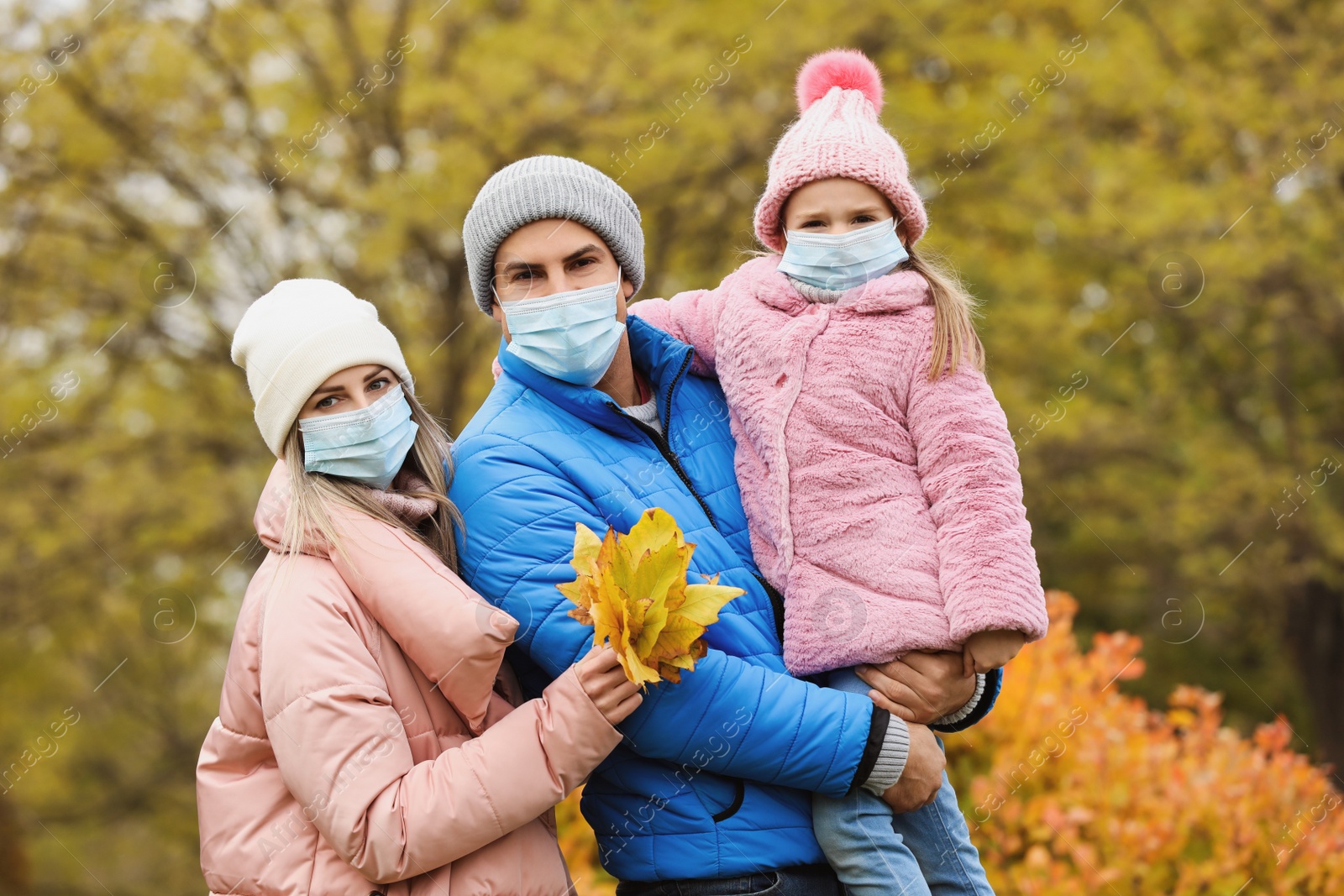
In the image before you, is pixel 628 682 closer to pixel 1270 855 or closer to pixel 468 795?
pixel 468 795

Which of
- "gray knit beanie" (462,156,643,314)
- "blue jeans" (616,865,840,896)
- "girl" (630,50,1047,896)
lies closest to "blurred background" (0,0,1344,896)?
"gray knit beanie" (462,156,643,314)

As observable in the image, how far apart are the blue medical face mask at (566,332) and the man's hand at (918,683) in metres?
0.93

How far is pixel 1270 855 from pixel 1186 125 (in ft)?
28.5

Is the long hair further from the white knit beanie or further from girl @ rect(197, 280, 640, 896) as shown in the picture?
the white knit beanie

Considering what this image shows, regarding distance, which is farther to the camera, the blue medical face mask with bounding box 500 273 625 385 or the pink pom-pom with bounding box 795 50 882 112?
the pink pom-pom with bounding box 795 50 882 112

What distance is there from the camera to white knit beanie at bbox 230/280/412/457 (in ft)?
8.41

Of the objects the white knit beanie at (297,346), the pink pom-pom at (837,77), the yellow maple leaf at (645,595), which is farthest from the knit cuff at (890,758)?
the pink pom-pom at (837,77)

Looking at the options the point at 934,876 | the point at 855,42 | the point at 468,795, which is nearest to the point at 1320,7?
the point at 855,42

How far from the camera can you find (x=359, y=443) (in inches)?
101

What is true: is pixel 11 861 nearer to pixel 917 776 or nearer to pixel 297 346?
pixel 297 346

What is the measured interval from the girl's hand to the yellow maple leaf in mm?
583

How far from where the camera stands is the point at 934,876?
265 cm

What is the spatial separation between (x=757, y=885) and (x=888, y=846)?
11.8 inches

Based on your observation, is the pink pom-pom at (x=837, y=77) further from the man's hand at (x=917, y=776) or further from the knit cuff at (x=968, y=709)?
the man's hand at (x=917, y=776)
